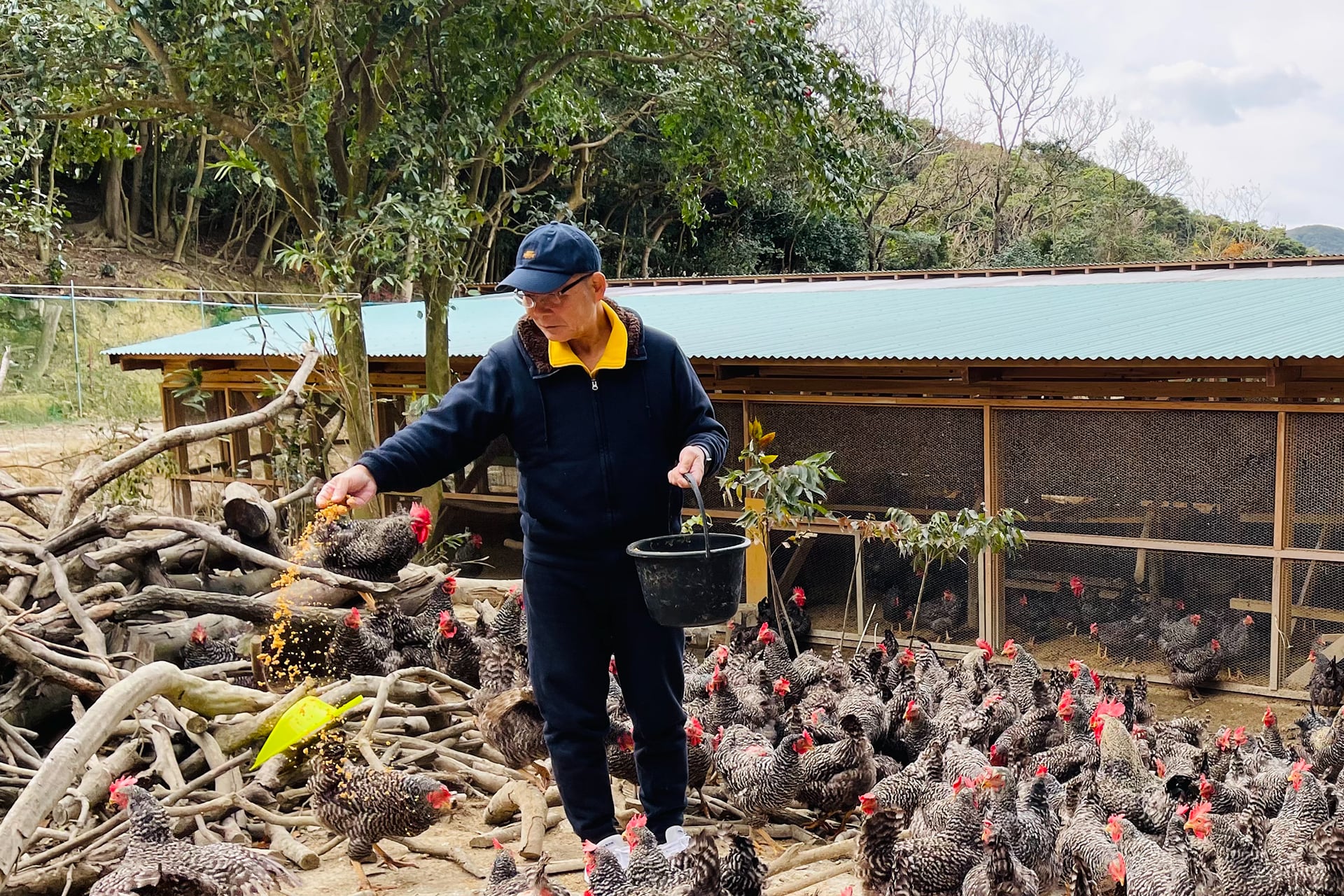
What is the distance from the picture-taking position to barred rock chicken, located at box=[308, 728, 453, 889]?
4.05 m

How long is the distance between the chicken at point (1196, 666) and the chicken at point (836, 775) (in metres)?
3.33

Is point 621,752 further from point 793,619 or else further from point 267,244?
point 267,244

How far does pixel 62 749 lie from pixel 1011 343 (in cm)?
623

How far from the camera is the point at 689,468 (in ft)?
A: 9.86

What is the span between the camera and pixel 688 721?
5160 mm

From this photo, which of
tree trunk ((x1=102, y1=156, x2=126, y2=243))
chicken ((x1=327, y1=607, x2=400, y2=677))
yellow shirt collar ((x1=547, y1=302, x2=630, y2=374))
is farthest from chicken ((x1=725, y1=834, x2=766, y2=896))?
tree trunk ((x1=102, y1=156, x2=126, y2=243))

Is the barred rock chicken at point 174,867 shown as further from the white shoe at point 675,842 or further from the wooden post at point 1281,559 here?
the wooden post at point 1281,559

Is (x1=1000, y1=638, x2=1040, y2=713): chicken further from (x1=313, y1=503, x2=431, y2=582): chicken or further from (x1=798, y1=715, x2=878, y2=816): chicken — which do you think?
(x1=313, y1=503, x2=431, y2=582): chicken

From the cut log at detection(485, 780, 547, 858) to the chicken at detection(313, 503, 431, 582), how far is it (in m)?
1.45

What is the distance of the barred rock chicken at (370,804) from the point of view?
4055 millimetres

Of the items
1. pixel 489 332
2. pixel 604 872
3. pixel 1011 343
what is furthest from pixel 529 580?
pixel 489 332

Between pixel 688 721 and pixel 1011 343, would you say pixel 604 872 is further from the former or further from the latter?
pixel 1011 343

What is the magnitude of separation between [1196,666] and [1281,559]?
87cm

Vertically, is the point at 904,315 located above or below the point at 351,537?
above
